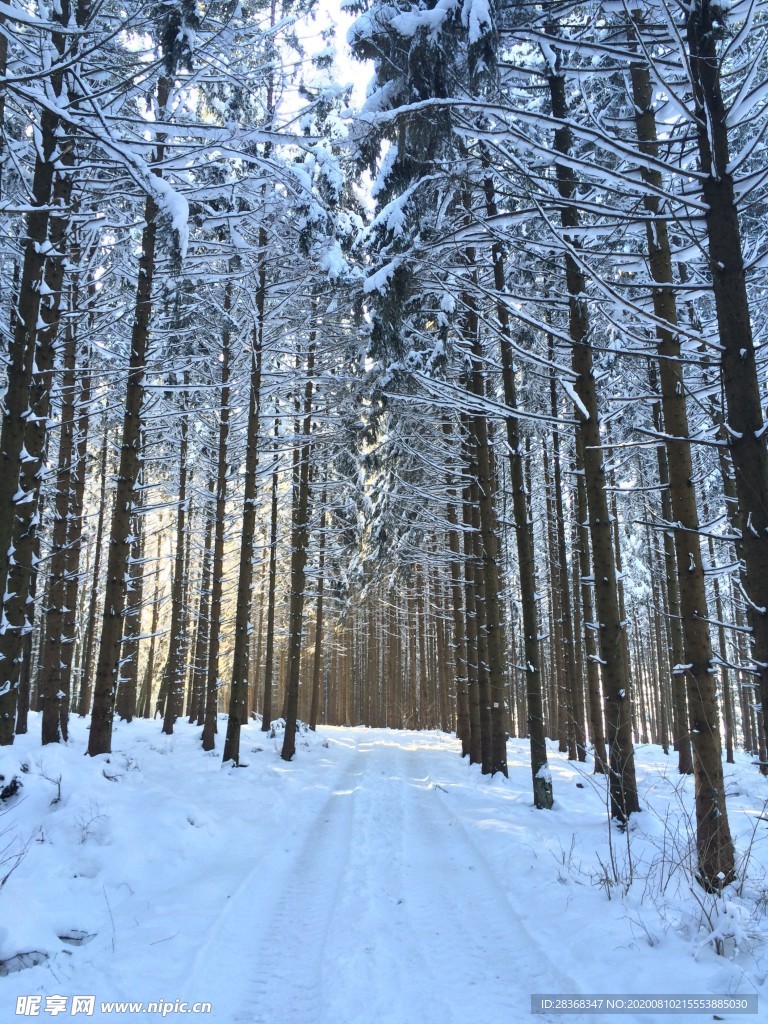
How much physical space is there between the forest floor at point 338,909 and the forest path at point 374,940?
0.06 feet

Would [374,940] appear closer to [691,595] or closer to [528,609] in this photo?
[691,595]

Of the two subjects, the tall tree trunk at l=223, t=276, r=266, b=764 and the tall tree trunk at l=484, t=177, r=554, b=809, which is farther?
the tall tree trunk at l=223, t=276, r=266, b=764

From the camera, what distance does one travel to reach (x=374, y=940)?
414 centimetres

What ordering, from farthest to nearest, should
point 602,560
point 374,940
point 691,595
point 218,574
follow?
1. point 218,574
2. point 602,560
3. point 691,595
4. point 374,940

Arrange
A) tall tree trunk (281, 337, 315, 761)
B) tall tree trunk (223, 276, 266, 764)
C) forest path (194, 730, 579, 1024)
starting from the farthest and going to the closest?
1. tall tree trunk (281, 337, 315, 761)
2. tall tree trunk (223, 276, 266, 764)
3. forest path (194, 730, 579, 1024)

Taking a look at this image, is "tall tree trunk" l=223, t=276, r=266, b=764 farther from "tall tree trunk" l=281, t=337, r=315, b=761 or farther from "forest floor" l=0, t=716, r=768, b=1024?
"forest floor" l=0, t=716, r=768, b=1024

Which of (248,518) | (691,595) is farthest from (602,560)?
(248,518)

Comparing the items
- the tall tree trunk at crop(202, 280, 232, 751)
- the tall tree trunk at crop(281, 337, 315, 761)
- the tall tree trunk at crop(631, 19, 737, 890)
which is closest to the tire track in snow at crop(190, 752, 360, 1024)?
the tall tree trunk at crop(631, 19, 737, 890)

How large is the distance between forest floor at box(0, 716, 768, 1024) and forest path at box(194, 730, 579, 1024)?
0.02 m

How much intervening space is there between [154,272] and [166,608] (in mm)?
23875

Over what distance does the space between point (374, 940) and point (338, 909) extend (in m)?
0.68

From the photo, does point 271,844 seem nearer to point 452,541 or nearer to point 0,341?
point 0,341

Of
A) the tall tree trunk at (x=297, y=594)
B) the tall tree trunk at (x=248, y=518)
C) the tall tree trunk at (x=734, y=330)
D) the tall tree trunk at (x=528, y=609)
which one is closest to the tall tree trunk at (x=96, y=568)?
the tall tree trunk at (x=248, y=518)

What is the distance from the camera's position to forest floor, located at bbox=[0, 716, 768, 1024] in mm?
3402
